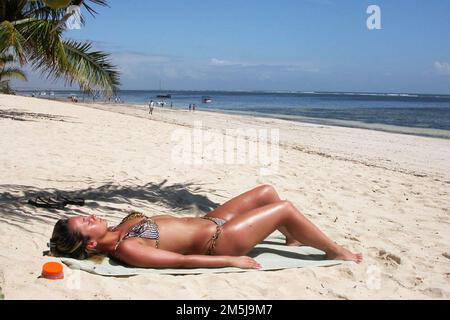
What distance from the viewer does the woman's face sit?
2.72m

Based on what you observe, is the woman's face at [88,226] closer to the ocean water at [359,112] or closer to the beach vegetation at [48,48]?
the beach vegetation at [48,48]

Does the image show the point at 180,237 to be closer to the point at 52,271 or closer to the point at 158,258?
the point at 158,258

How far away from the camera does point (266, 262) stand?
3053 mm

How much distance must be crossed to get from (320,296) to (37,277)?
1.67 metres

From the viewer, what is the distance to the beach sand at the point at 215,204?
2646 millimetres

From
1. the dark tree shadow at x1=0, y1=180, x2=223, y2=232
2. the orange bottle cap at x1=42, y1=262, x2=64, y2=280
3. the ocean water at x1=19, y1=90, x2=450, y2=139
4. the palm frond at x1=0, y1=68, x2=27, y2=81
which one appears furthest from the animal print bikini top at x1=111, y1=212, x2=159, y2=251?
the palm frond at x1=0, y1=68, x2=27, y2=81

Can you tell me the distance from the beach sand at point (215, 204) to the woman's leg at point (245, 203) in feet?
1.56

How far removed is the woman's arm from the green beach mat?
1.5 inches

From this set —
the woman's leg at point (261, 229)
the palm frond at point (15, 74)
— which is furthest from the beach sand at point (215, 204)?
the palm frond at point (15, 74)

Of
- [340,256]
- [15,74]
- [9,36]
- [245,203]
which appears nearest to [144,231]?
[245,203]

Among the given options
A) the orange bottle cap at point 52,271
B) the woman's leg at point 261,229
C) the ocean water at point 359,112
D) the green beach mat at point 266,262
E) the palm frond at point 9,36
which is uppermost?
the palm frond at point 9,36

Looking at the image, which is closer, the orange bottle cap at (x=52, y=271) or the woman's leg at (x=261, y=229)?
the orange bottle cap at (x=52, y=271)

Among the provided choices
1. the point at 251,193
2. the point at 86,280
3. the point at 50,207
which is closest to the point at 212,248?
the point at 251,193

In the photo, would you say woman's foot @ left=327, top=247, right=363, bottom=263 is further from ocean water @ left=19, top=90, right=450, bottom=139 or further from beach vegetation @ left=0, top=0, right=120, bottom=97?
ocean water @ left=19, top=90, right=450, bottom=139
